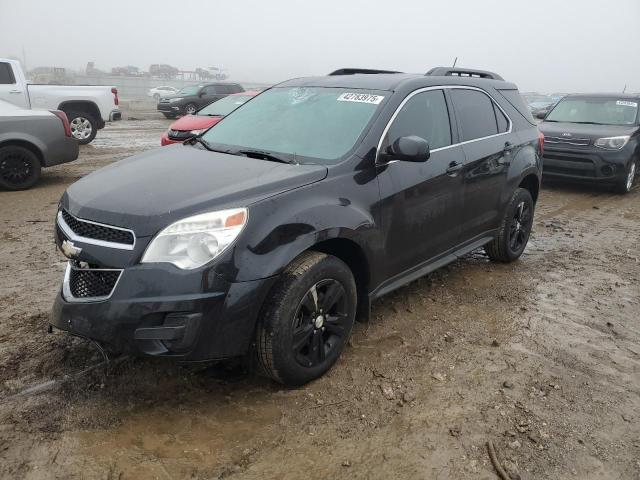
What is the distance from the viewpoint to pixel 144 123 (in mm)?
20438

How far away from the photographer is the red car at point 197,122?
9.52 meters

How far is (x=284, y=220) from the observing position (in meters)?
2.84

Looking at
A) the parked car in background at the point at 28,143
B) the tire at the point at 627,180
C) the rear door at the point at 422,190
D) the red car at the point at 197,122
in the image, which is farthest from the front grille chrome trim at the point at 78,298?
the tire at the point at 627,180

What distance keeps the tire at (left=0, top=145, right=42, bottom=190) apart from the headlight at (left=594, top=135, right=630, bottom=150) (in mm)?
8864

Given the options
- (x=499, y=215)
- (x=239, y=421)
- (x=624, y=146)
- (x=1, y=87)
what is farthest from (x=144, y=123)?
(x=239, y=421)

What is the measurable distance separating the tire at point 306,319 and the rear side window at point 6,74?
10765 millimetres

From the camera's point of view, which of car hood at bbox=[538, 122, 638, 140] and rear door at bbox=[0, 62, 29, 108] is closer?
car hood at bbox=[538, 122, 638, 140]

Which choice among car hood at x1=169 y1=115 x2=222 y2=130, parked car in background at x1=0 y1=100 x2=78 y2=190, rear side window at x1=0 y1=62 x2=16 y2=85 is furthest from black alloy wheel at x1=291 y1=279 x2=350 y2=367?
rear side window at x1=0 y1=62 x2=16 y2=85

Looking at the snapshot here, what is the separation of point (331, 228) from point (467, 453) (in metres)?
1.36

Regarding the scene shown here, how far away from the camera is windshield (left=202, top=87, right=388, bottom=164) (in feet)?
11.4

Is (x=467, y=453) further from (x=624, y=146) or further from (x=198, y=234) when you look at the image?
(x=624, y=146)

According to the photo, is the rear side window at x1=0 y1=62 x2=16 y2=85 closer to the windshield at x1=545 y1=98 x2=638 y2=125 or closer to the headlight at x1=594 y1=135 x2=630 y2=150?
the windshield at x1=545 y1=98 x2=638 y2=125

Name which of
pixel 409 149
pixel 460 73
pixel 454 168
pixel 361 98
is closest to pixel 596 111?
pixel 460 73

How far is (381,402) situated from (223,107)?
8.92 m
